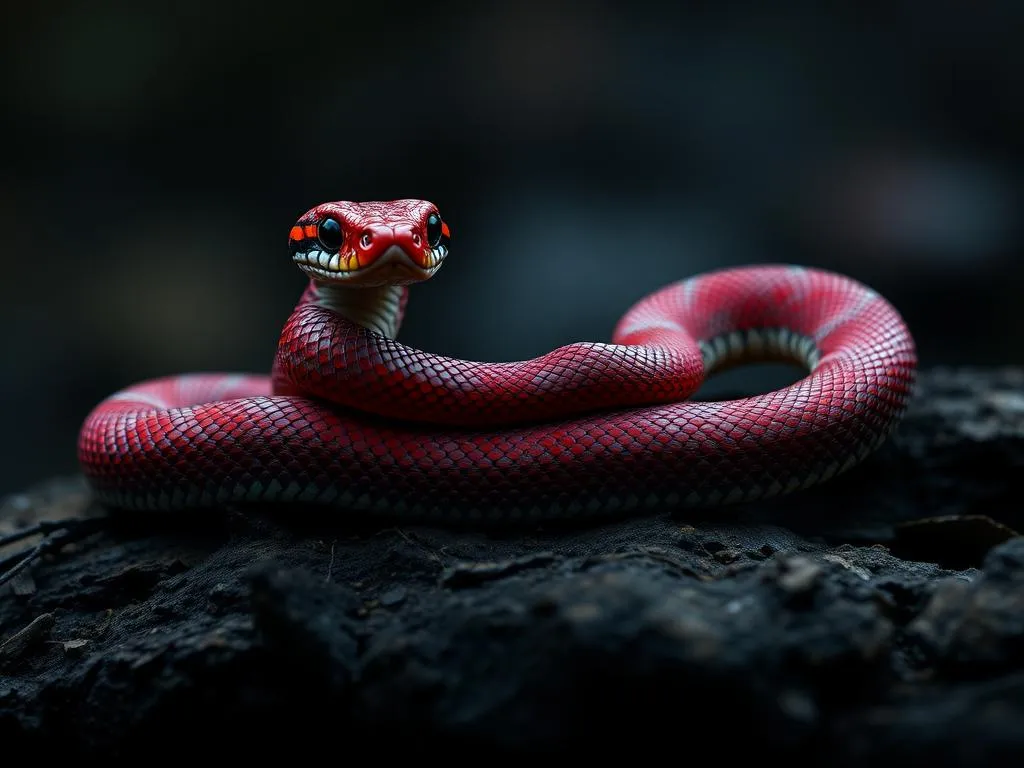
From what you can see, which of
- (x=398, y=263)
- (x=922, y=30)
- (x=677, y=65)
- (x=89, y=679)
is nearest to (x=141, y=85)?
(x=677, y=65)

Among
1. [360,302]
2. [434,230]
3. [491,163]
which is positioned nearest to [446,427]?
[360,302]

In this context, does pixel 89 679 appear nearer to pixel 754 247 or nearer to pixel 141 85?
pixel 141 85

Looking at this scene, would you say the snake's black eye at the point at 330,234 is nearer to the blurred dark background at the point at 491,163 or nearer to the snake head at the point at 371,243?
the snake head at the point at 371,243

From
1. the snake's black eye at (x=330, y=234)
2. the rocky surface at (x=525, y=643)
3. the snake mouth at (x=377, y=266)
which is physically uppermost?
the snake's black eye at (x=330, y=234)

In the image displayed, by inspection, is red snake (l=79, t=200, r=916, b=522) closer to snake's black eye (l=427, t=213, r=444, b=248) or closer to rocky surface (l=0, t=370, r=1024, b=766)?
snake's black eye (l=427, t=213, r=444, b=248)

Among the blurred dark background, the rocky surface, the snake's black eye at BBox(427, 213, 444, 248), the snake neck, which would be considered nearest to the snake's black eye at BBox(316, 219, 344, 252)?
the snake neck

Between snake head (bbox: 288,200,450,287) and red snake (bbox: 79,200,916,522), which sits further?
red snake (bbox: 79,200,916,522)

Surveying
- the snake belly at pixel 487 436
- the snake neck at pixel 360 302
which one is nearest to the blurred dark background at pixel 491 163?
the snake neck at pixel 360 302

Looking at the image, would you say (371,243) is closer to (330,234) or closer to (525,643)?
(330,234)
